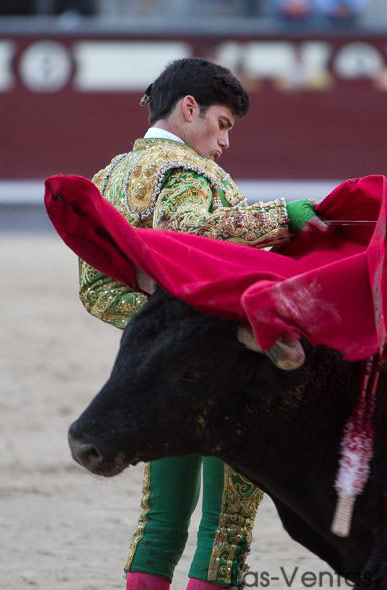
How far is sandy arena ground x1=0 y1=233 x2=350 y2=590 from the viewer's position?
302 centimetres

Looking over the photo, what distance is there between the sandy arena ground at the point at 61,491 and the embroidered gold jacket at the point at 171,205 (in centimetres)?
81

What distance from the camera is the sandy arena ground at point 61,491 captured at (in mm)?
3018

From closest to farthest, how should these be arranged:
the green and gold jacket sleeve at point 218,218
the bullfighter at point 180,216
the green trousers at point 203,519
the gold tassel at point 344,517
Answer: the gold tassel at point 344,517
the green and gold jacket sleeve at point 218,218
the bullfighter at point 180,216
the green trousers at point 203,519

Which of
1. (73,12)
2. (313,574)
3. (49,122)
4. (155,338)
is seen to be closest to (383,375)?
(155,338)

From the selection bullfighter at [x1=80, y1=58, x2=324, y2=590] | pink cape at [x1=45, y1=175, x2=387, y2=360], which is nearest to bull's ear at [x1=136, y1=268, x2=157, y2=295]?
pink cape at [x1=45, y1=175, x2=387, y2=360]

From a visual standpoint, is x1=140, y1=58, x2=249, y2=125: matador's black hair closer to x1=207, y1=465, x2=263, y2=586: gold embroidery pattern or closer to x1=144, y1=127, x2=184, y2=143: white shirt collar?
x1=144, y1=127, x2=184, y2=143: white shirt collar

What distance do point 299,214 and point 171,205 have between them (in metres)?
0.23

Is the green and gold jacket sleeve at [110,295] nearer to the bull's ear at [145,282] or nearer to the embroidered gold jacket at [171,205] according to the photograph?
the embroidered gold jacket at [171,205]

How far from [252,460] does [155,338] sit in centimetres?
26

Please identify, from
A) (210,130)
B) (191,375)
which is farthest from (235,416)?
(210,130)

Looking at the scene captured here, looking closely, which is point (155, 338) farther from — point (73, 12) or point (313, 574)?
point (73, 12)

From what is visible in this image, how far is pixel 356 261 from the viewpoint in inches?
78.8

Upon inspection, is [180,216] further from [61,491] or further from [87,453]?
[61,491]

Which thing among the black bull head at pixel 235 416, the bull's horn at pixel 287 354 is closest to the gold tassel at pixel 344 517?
the black bull head at pixel 235 416
